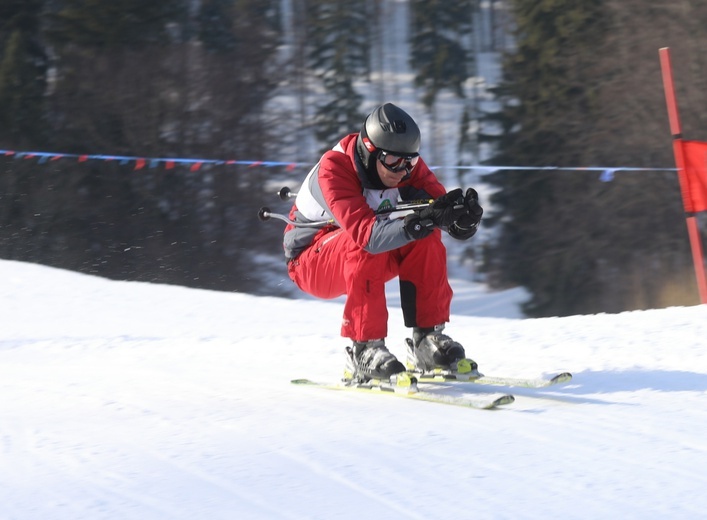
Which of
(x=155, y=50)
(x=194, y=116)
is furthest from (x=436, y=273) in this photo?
(x=155, y=50)

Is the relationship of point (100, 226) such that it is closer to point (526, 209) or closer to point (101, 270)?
point (101, 270)

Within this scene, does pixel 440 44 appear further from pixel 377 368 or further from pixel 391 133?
pixel 377 368

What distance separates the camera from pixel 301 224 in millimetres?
4473

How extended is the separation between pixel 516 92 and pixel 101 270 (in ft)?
38.8

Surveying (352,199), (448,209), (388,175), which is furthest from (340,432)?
(388,175)

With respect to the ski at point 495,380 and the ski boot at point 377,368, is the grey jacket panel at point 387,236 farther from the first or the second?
the ski at point 495,380

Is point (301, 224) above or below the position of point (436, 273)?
above

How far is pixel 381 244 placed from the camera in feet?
12.3

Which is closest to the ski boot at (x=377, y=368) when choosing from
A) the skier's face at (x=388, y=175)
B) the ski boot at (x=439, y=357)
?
the ski boot at (x=439, y=357)

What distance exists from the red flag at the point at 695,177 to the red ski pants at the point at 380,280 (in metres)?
3.62

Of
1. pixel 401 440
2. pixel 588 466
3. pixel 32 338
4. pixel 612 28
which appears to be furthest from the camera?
pixel 612 28

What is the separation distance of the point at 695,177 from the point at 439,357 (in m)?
3.84

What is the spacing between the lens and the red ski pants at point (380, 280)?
12.8ft

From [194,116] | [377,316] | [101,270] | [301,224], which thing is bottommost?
[377,316]
